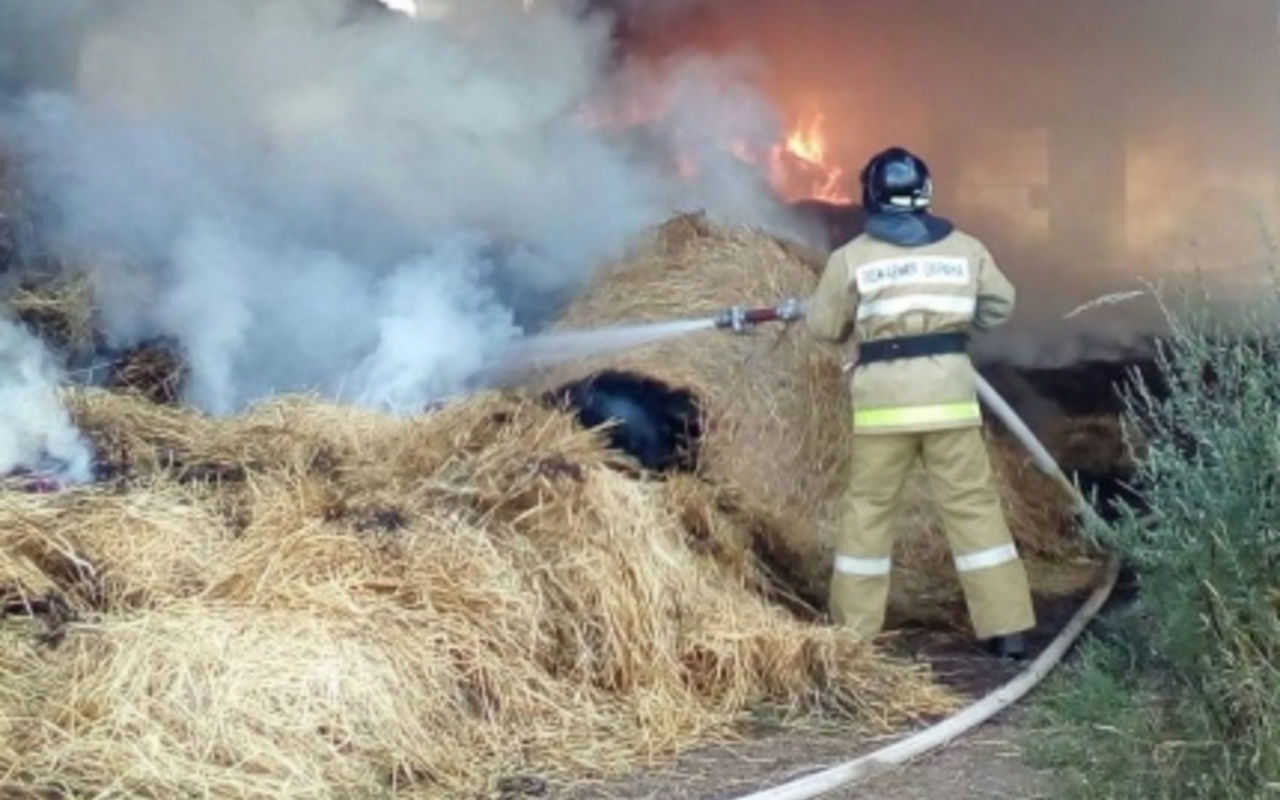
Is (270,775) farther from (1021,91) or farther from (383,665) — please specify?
(1021,91)

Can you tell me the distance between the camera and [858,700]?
5680mm

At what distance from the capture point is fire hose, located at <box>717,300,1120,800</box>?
191 inches

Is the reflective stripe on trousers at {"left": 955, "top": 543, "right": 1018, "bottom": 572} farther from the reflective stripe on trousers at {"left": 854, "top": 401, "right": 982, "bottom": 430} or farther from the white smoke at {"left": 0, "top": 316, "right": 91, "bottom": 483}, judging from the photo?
the white smoke at {"left": 0, "top": 316, "right": 91, "bottom": 483}

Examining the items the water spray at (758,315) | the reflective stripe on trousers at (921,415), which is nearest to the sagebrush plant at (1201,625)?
the reflective stripe on trousers at (921,415)

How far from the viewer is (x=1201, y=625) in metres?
3.81

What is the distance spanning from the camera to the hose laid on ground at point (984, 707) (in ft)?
15.9

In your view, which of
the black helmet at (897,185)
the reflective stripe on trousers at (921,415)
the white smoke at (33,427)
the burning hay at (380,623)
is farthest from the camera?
the black helmet at (897,185)

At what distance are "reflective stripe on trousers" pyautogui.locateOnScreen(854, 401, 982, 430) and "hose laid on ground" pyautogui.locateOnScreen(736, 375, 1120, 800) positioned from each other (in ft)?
1.69

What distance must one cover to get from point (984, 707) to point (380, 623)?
71.8 inches

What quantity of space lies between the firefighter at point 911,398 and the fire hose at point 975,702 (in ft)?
0.74

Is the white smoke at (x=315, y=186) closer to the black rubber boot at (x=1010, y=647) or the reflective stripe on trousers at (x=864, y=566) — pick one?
the reflective stripe on trousers at (x=864, y=566)

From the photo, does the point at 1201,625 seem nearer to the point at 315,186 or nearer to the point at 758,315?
the point at 758,315

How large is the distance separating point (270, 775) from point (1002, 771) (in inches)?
77.2

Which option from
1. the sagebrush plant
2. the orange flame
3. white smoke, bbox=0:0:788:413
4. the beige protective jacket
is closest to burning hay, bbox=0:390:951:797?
the beige protective jacket
